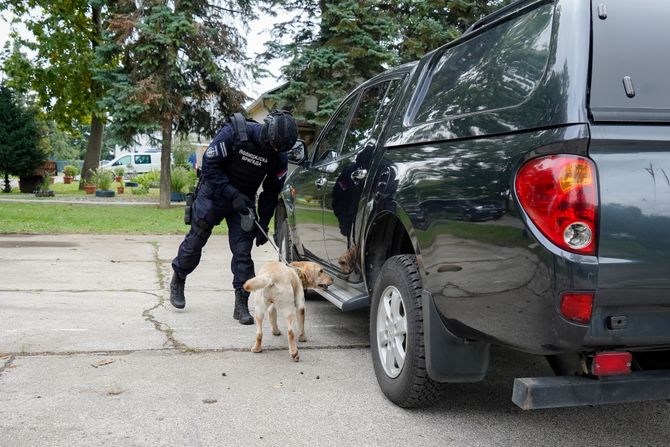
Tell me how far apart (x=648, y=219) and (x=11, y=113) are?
24.9 metres

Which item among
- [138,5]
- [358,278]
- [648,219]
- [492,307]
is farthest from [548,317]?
[138,5]

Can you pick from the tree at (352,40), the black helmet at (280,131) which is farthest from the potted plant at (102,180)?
the black helmet at (280,131)

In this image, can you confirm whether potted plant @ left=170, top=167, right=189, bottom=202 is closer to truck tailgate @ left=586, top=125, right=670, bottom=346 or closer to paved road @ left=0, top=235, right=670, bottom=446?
paved road @ left=0, top=235, right=670, bottom=446

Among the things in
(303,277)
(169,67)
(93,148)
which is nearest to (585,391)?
(303,277)

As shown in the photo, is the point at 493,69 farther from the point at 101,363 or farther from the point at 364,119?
the point at 101,363

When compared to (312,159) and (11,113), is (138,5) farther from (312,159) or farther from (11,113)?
(312,159)

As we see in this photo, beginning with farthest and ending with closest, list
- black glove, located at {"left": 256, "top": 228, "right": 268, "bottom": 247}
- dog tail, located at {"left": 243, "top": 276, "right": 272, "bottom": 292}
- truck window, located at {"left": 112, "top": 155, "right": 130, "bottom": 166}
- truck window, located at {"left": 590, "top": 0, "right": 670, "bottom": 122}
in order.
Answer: truck window, located at {"left": 112, "top": 155, "right": 130, "bottom": 166} < black glove, located at {"left": 256, "top": 228, "right": 268, "bottom": 247} < dog tail, located at {"left": 243, "top": 276, "right": 272, "bottom": 292} < truck window, located at {"left": 590, "top": 0, "right": 670, "bottom": 122}

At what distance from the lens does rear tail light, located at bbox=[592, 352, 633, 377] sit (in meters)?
2.39

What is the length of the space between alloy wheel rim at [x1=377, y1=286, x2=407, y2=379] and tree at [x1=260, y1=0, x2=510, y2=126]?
1157 centimetres

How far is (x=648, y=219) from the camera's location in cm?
222

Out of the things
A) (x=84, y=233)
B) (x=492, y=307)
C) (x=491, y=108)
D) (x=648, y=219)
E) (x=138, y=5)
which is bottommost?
(x=84, y=233)

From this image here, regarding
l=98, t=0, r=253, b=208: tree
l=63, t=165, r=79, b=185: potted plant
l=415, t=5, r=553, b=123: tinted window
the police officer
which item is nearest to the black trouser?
the police officer

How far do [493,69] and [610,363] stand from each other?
1.37 m

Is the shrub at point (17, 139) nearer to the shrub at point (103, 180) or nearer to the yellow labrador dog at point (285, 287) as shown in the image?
the shrub at point (103, 180)
